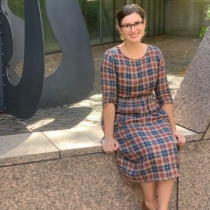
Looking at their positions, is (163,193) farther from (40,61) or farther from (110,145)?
(40,61)

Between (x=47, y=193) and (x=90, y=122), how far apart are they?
2926 millimetres

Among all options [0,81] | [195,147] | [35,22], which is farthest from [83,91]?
[195,147]

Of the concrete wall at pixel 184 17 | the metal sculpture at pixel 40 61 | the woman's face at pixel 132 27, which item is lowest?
the concrete wall at pixel 184 17

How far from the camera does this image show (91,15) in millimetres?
15000

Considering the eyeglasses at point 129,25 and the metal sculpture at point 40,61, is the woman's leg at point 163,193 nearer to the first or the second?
the eyeglasses at point 129,25

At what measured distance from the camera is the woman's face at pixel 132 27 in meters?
3.33

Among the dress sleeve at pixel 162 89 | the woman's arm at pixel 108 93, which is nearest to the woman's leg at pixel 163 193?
the woman's arm at pixel 108 93

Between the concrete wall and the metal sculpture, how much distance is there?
13.5 meters

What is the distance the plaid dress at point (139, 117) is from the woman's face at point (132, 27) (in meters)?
0.14

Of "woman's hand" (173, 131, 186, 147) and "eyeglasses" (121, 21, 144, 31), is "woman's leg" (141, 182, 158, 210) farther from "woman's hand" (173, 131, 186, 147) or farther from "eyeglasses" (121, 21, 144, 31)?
"eyeglasses" (121, 21, 144, 31)

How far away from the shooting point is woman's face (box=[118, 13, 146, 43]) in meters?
3.33

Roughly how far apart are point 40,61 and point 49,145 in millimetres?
2682

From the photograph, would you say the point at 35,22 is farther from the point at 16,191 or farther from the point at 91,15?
the point at 91,15

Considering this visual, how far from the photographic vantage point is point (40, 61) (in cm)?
593
